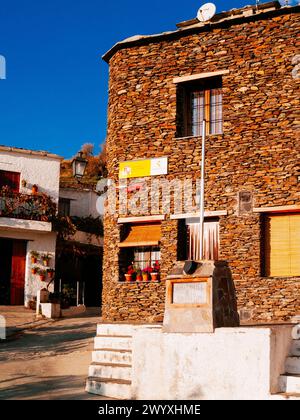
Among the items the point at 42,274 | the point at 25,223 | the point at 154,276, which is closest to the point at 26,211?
the point at 25,223

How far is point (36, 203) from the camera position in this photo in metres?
25.5

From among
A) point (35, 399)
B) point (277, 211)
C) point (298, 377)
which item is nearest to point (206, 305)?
point (298, 377)

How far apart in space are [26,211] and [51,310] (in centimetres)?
446

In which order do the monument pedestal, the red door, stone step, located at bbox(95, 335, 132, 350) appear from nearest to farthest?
the monument pedestal
stone step, located at bbox(95, 335, 132, 350)
the red door

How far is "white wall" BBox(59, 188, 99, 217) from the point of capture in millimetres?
28938

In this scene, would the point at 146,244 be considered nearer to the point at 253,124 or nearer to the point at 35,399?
the point at 253,124

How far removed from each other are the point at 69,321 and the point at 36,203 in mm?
5788


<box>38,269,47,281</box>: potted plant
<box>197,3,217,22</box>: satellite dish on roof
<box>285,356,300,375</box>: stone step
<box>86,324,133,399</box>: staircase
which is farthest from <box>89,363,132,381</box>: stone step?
<box>38,269,47,281</box>: potted plant

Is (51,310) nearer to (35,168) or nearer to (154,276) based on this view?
(35,168)

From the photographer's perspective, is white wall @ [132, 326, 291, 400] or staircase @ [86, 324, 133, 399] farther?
staircase @ [86, 324, 133, 399]

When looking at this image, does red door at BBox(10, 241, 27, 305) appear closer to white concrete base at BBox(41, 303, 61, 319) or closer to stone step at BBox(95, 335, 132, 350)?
white concrete base at BBox(41, 303, 61, 319)

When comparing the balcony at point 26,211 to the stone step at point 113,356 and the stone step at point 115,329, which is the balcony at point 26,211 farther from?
the stone step at point 113,356

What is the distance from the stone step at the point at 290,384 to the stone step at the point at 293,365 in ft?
1.26

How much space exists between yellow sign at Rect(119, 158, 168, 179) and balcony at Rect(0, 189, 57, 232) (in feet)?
27.6
